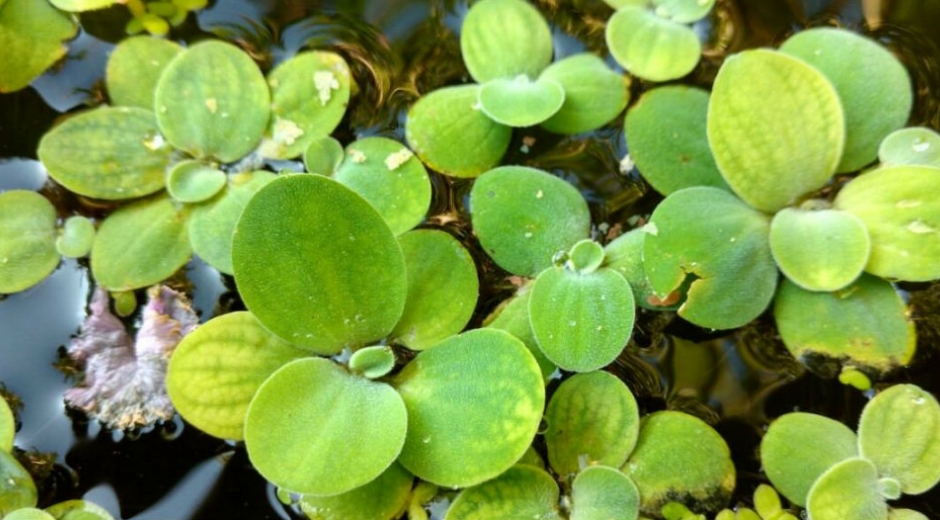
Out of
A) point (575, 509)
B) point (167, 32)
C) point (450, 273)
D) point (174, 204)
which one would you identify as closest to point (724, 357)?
point (575, 509)

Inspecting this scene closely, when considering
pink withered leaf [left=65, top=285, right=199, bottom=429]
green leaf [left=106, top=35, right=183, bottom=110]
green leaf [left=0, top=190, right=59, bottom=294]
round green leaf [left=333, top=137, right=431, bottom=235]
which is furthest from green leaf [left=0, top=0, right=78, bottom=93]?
round green leaf [left=333, top=137, right=431, bottom=235]

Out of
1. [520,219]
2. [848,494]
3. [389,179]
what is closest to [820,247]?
[848,494]

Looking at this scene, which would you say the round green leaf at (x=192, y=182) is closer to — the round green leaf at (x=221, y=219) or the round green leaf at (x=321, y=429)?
the round green leaf at (x=221, y=219)

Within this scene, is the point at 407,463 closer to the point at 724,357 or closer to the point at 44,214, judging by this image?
the point at 724,357

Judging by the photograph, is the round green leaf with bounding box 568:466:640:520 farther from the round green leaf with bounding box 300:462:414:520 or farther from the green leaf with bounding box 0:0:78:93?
the green leaf with bounding box 0:0:78:93

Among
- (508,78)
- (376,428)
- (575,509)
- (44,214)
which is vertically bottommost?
(575,509)

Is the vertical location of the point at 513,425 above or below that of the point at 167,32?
below

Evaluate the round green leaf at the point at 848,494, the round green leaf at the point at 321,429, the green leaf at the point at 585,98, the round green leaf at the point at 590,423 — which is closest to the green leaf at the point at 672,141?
the green leaf at the point at 585,98
